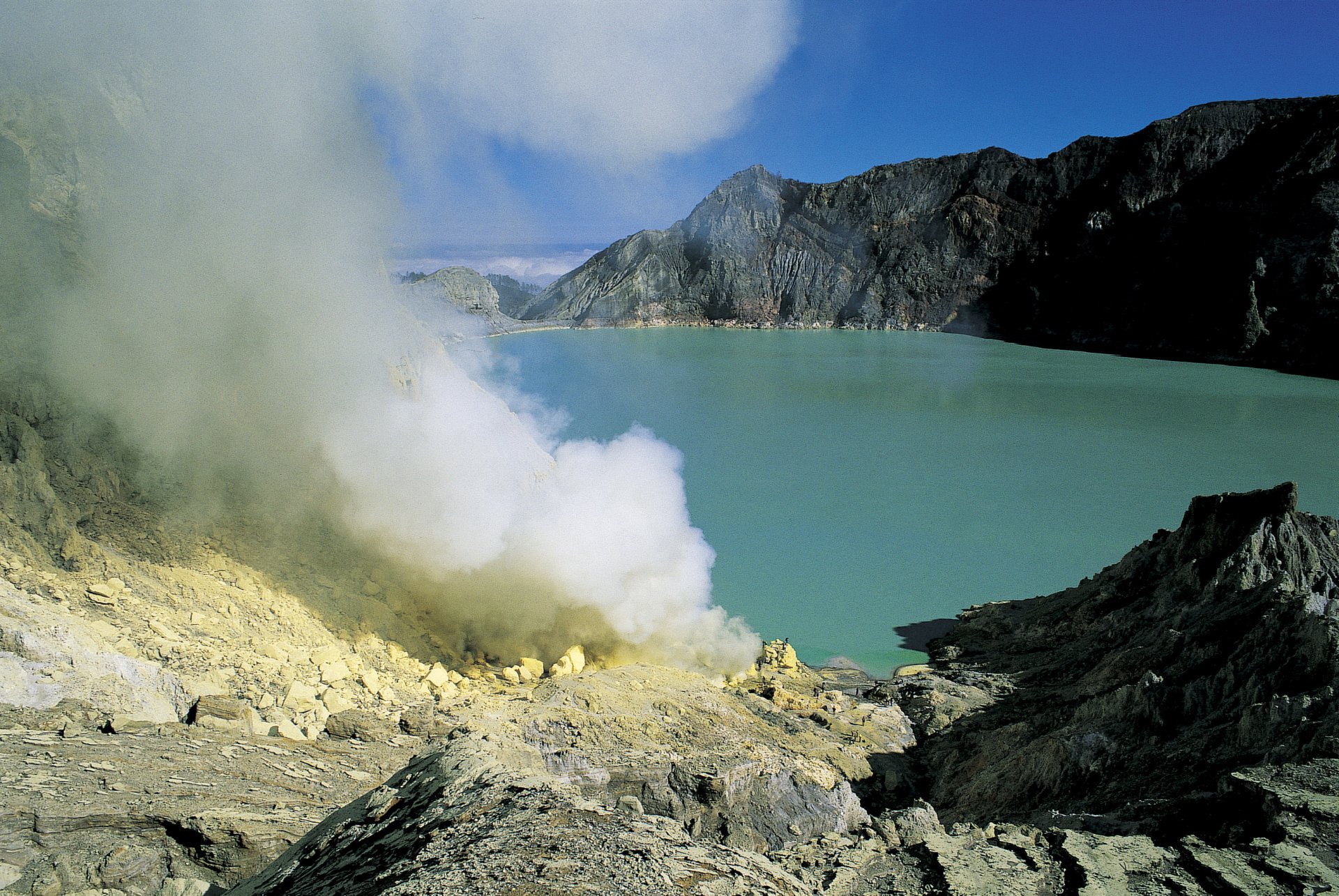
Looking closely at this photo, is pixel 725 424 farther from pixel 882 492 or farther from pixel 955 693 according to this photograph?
pixel 955 693

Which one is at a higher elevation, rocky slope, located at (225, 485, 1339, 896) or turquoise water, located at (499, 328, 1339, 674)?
turquoise water, located at (499, 328, 1339, 674)

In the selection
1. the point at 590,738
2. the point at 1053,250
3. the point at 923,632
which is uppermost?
the point at 1053,250

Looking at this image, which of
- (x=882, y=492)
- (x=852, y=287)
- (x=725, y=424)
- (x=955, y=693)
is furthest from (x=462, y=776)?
(x=852, y=287)

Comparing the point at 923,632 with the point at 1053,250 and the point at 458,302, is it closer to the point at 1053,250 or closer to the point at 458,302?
the point at 458,302

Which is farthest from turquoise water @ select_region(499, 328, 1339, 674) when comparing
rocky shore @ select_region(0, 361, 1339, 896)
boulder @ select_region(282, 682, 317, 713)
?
boulder @ select_region(282, 682, 317, 713)

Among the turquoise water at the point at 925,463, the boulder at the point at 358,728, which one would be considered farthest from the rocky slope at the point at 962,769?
the turquoise water at the point at 925,463

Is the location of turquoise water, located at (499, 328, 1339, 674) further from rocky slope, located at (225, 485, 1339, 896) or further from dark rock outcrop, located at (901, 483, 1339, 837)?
rocky slope, located at (225, 485, 1339, 896)

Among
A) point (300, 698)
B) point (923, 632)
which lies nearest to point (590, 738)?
point (300, 698)
